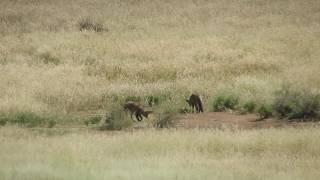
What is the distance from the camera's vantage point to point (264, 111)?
16531 mm

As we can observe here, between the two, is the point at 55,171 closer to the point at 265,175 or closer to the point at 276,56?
the point at 265,175

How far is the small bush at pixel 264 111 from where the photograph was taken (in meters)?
16.2

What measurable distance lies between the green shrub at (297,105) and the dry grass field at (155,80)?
28 mm

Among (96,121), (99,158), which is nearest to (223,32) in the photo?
(96,121)

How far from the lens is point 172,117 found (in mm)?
15094

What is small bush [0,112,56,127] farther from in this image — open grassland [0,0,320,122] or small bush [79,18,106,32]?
small bush [79,18,106,32]

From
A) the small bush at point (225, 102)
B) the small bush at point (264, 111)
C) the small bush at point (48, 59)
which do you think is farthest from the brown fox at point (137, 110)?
the small bush at point (48, 59)

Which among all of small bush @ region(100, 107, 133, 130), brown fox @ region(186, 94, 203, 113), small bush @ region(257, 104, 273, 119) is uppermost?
brown fox @ region(186, 94, 203, 113)

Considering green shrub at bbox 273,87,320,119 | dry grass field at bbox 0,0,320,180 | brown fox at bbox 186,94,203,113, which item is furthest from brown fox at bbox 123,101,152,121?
green shrub at bbox 273,87,320,119

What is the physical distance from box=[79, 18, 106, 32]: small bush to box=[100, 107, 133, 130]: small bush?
1676 centimetres

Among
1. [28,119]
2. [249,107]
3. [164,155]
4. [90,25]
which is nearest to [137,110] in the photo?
[28,119]

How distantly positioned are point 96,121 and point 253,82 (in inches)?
203

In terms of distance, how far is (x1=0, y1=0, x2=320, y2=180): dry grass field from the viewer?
34.9 ft

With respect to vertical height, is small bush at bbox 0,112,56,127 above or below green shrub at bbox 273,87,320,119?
below
